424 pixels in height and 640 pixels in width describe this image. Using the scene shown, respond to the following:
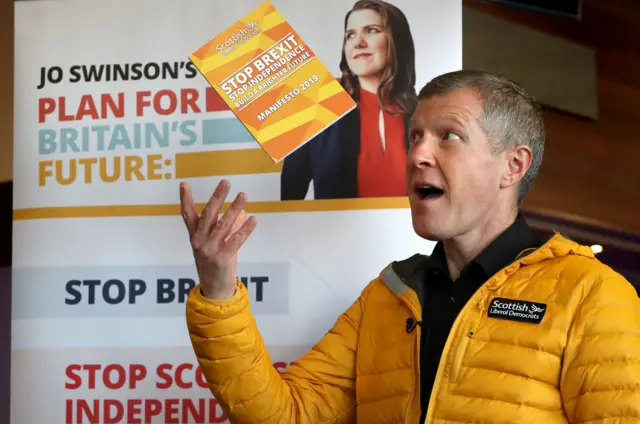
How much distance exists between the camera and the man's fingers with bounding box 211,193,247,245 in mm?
1330

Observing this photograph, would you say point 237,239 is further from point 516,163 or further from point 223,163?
point 223,163

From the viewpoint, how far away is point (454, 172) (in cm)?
145

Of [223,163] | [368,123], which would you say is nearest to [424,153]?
[368,123]

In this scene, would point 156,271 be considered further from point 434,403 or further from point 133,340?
point 434,403

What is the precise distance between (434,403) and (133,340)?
3.12 feet

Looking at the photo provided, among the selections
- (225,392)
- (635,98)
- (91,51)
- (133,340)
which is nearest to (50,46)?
(91,51)

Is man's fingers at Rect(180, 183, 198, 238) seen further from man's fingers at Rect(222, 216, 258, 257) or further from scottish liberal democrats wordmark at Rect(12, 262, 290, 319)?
scottish liberal democrats wordmark at Rect(12, 262, 290, 319)

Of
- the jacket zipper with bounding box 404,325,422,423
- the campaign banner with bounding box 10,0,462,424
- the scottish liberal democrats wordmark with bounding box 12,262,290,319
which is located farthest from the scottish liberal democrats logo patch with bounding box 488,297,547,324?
the scottish liberal democrats wordmark with bounding box 12,262,290,319

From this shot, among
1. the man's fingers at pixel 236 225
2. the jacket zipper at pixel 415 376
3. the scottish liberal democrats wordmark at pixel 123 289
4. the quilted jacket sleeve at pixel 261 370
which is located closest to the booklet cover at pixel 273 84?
the man's fingers at pixel 236 225

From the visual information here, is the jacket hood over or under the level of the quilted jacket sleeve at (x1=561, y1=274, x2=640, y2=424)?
over

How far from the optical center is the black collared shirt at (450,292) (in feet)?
4.71

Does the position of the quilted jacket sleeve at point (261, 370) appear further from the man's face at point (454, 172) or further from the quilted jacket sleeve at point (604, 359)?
the quilted jacket sleeve at point (604, 359)

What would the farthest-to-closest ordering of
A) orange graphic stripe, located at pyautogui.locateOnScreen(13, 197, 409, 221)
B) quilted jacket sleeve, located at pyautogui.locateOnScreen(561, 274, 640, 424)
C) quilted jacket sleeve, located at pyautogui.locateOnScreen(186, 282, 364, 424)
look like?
orange graphic stripe, located at pyautogui.locateOnScreen(13, 197, 409, 221) → quilted jacket sleeve, located at pyautogui.locateOnScreen(186, 282, 364, 424) → quilted jacket sleeve, located at pyautogui.locateOnScreen(561, 274, 640, 424)

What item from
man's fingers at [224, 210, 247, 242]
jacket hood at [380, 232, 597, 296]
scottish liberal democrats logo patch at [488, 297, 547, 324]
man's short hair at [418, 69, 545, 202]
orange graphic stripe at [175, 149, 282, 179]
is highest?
man's short hair at [418, 69, 545, 202]
